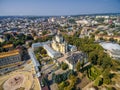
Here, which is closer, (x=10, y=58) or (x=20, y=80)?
(x=20, y=80)

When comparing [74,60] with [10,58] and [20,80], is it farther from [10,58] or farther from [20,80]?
[10,58]

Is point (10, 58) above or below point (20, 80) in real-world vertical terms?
above

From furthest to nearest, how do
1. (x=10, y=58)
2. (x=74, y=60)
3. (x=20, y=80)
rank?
1. (x=10, y=58)
2. (x=74, y=60)
3. (x=20, y=80)

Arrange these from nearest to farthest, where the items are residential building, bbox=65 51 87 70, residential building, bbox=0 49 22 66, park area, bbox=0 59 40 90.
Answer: park area, bbox=0 59 40 90 → residential building, bbox=65 51 87 70 → residential building, bbox=0 49 22 66

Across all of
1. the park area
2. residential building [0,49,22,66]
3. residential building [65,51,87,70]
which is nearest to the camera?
the park area

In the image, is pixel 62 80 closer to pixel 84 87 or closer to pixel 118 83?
pixel 84 87

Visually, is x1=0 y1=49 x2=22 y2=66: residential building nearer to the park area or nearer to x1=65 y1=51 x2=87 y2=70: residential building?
the park area

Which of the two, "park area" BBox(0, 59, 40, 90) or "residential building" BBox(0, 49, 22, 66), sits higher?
"residential building" BBox(0, 49, 22, 66)

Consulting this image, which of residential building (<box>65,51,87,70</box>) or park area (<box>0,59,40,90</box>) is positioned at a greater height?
residential building (<box>65,51,87,70</box>)

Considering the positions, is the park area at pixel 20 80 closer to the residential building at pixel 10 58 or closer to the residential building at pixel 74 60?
the residential building at pixel 10 58

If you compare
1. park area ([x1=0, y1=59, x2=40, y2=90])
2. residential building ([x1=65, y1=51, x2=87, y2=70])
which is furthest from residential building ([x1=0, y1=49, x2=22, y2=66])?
residential building ([x1=65, y1=51, x2=87, y2=70])

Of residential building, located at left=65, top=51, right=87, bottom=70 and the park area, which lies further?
residential building, located at left=65, top=51, right=87, bottom=70

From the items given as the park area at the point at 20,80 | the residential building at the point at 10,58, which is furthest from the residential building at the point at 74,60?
the residential building at the point at 10,58

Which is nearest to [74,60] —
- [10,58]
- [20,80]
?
[20,80]
